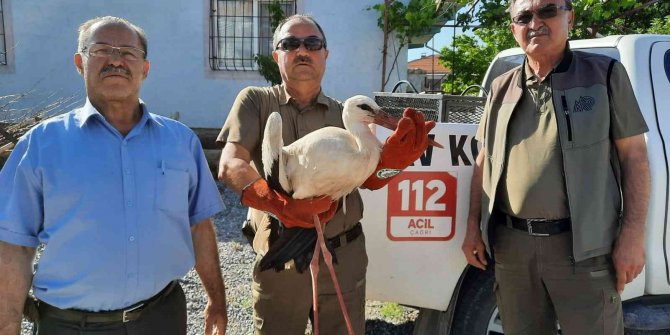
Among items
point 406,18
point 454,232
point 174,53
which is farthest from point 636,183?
point 174,53

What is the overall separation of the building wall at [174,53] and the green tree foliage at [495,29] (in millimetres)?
993

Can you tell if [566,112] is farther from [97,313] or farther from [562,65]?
[97,313]

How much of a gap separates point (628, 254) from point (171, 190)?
1.96 meters

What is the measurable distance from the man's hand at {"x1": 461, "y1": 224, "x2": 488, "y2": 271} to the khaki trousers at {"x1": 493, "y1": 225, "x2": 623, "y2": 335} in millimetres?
128

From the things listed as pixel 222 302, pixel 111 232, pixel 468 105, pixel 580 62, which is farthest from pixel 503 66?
pixel 111 232

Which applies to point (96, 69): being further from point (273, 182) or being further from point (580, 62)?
point (580, 62)

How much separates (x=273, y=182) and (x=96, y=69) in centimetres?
79

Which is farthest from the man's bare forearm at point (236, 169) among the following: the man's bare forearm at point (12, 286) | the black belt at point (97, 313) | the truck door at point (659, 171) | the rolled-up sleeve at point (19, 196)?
the truck door at point (659, 171)

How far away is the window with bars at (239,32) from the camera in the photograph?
9320 mm

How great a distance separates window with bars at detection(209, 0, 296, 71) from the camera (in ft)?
30.6

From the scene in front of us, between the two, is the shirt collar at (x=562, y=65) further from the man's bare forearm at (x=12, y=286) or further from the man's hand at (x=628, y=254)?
the man's bare forearm at (x=12, y=286)

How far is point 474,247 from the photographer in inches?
112

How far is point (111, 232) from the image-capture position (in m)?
2.07

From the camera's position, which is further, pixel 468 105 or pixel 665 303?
pixel 468 105
